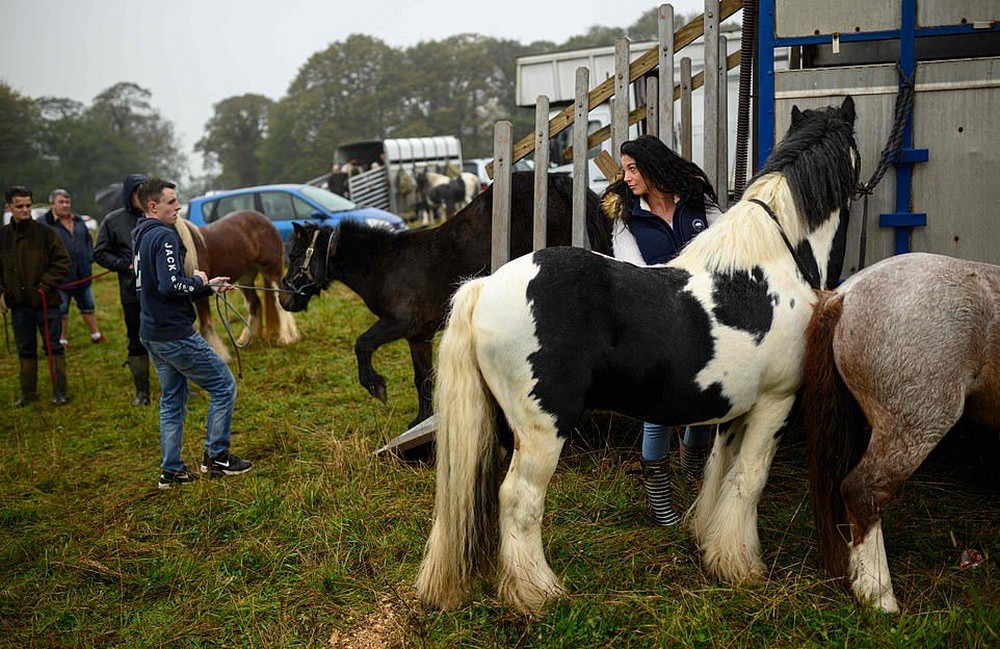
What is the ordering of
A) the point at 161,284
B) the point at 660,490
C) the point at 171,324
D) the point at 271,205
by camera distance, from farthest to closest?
the point at 271,205 < the point at 171,324 < the point at 161,284 < the point at 660,490

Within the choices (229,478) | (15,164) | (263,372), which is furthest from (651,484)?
(15,164)

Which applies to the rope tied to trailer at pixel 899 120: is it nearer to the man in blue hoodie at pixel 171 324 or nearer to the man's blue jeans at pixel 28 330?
the man in blue hoodie at pixel 171 324

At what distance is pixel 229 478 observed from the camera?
5.00 meters

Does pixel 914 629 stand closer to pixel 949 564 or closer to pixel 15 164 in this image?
pixel 949 564

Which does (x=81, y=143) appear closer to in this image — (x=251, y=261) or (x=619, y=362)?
(x=251, y=261)

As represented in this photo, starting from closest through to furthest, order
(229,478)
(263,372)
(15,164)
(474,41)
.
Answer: (229,478) < (263,372) < (15,164) < (474,41)

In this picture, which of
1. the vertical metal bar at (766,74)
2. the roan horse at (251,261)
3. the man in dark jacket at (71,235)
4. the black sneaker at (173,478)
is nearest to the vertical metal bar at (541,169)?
the vertical metal bar at (766,74)

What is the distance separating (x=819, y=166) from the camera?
319 centimetres

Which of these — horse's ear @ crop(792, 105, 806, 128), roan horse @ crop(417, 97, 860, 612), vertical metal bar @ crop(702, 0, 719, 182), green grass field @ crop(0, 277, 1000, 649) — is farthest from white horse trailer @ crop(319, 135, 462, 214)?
roan horse @ crop(417, 97, 860, 612)

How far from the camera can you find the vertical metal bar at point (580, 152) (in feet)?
13.8

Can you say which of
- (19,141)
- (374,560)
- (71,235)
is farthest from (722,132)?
(19,141)

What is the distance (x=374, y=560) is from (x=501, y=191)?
82.1 inches

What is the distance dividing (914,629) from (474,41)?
186ft

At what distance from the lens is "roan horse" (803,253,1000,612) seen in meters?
2.74
